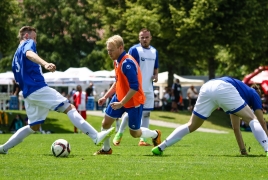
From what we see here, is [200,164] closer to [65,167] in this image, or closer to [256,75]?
[65,167]

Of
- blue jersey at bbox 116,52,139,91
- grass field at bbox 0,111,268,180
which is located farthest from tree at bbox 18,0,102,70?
blue jersey at bbox 116,52,139,91

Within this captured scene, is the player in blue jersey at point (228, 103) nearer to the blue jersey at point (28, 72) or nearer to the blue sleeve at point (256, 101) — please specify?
the blue sleeve at point (256, 101)

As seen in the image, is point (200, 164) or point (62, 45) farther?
point (62, 45)

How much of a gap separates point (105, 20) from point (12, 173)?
38215 millimetres

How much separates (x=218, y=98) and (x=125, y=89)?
1.56 metres

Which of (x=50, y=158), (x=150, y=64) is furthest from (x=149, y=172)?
(x=150, y=64)

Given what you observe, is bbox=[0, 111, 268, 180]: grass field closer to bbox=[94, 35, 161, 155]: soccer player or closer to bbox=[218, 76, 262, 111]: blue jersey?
bbox=[94, 35, 161, 155]: soccer player

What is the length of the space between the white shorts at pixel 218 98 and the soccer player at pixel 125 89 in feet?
3.41

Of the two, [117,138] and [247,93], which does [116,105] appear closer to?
[247,93]

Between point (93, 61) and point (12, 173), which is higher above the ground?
point (12, 173)

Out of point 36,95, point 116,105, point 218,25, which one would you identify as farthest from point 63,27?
point 116,105

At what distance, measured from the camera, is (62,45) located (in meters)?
71.4

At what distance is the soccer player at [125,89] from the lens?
1105 cm

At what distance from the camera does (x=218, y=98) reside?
1107cm
